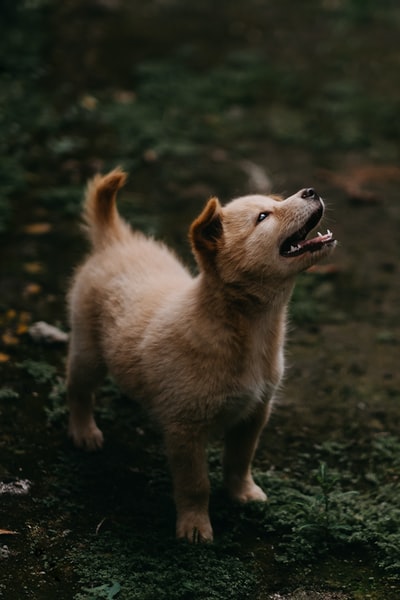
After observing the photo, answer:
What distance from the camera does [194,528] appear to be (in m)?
4.27

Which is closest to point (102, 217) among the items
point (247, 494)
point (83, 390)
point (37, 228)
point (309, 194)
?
point (83, 390)

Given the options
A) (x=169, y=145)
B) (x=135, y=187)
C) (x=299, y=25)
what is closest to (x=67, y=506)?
(x=135, y=187)

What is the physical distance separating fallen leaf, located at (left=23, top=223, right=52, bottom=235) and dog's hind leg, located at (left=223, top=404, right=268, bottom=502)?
3.01 metres

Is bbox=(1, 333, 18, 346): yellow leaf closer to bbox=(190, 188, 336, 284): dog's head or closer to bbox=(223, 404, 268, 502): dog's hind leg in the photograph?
bbox=(223, 404, 268, 502): dog's hind leg

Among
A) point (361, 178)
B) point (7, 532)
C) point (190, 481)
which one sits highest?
point (190, 481)

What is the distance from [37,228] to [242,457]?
10.4ft

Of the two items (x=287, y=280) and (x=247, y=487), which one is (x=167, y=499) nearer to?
(x=247, y=487)

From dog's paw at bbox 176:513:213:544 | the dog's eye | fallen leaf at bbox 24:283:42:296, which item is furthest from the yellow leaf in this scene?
the dog's eye

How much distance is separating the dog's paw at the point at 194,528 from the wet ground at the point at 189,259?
0.08m

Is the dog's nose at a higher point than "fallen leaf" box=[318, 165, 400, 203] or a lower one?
higher

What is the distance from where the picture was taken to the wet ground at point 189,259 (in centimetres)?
414

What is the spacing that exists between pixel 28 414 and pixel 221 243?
1609mm

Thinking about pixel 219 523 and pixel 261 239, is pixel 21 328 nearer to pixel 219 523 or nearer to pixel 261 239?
pixel 219 523

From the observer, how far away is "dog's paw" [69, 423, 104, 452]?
193 inches
